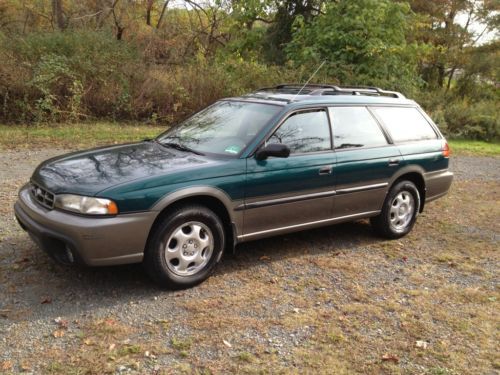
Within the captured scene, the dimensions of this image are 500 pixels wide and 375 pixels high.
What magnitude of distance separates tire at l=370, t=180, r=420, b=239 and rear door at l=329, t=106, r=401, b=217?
17 cm

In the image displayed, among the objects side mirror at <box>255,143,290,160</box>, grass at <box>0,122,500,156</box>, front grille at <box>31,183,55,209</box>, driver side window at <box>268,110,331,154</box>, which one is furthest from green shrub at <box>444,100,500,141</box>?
front grille at <box>31,183,55,209</box>

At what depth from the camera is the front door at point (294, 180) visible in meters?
4.71

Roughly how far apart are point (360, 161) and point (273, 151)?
1283mm

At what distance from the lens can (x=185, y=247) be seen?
4344mm

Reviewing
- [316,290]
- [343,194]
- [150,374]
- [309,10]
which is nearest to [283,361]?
[150,374]

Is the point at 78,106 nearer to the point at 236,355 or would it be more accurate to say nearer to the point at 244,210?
the point at 244,210

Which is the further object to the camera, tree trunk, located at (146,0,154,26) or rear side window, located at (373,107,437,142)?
tree trunk, located at (146,0,154,26)

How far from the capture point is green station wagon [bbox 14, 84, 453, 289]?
399 centimetres

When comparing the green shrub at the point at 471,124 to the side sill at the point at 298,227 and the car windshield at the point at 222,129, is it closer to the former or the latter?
the side sill at the point at 298,227

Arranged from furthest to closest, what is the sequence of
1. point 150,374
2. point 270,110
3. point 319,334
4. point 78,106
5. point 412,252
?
1. point 78,106
2. point 412,252
3. point 270,110
4. point 319,334
5. point 150,374


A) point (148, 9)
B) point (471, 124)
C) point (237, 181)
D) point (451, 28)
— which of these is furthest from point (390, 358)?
point (451, 28)

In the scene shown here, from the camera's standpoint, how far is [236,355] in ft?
11.4

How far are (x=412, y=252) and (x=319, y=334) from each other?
7.79 ft

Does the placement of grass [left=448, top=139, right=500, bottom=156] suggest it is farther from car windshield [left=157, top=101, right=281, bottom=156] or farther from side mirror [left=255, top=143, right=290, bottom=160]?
side mirror [left=255, top=143, right=290, bottom=160]
